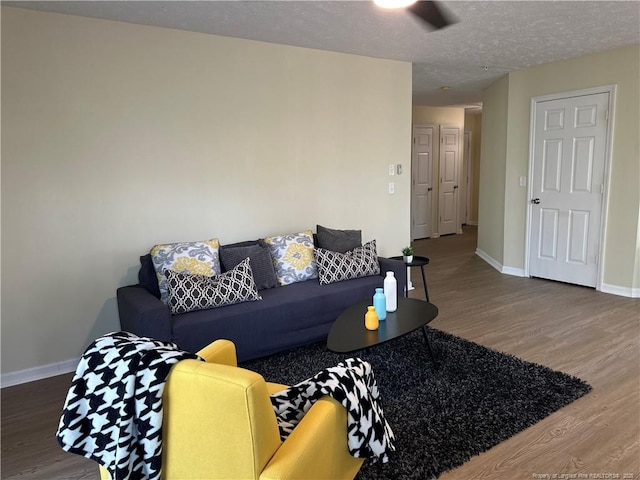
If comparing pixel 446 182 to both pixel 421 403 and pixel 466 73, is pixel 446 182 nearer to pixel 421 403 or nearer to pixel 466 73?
pixel 466 73

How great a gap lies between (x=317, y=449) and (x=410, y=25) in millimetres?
3175

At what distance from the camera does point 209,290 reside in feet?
10.1

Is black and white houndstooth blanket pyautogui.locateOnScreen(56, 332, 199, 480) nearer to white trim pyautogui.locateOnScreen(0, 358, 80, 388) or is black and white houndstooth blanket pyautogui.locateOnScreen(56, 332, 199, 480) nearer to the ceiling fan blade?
white trim pyautogui.locateOnScreen(0, 358, 80, 388)

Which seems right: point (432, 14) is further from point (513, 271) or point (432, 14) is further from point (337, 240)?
point (513, 271)

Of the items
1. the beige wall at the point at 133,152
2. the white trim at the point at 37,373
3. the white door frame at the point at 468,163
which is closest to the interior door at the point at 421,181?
the white door frame at the point at 468,163

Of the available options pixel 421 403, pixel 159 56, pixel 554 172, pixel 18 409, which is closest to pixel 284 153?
pixel 159 56

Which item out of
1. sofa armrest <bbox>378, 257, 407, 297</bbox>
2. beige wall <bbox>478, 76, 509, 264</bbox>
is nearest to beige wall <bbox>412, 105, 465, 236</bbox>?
beige wall <bbox>478, 76, 509, 264</bbox>

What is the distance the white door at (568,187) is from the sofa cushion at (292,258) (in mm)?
3075

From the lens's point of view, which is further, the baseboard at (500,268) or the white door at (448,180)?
the white door at (448,180)

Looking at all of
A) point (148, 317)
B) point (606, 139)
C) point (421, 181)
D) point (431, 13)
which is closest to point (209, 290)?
point (148, 317)

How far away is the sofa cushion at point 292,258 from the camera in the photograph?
367 cm

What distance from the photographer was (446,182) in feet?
29.0

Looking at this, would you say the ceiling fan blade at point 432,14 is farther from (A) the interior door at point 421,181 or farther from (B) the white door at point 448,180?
(B) the white door at point 448,180

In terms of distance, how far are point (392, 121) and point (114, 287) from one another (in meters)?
3.13
